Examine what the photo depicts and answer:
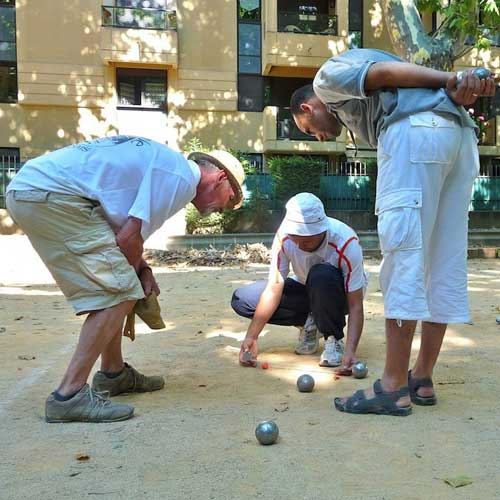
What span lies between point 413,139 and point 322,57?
18.2 metres

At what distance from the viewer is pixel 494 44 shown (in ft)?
68.0

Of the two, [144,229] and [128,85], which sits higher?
[128,85]

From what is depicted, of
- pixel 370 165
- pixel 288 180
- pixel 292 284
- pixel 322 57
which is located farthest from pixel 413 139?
pixel 322 57

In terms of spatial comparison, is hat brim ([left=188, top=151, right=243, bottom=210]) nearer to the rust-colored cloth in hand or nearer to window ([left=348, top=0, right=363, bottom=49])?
the rust-colored cloth in hand

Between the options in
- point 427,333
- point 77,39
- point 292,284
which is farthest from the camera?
point 77,39

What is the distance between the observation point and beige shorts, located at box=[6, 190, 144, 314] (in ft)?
9.07

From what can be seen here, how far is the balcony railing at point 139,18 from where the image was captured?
61.4 feet

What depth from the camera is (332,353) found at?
387 cm

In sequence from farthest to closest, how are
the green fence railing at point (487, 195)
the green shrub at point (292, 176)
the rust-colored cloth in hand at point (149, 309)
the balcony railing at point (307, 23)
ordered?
the balcony railing at point (307, 23) → the green fence railing at point (487, 195) → the green shrub at point (292, 176) → the rust-colored cloth in hand at point (149, 309)

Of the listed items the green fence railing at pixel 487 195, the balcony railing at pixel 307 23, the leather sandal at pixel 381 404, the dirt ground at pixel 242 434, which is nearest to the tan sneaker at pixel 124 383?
the dirt ground at pixel 242 434

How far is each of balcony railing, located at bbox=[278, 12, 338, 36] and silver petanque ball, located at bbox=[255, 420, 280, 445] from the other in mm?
19334

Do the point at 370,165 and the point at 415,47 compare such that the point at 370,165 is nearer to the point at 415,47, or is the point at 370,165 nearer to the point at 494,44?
the point at 415,47

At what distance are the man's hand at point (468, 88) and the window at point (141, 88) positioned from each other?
17.9 m

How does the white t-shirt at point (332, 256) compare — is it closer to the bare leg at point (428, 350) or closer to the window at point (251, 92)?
the bare leg at point (428, 350)
